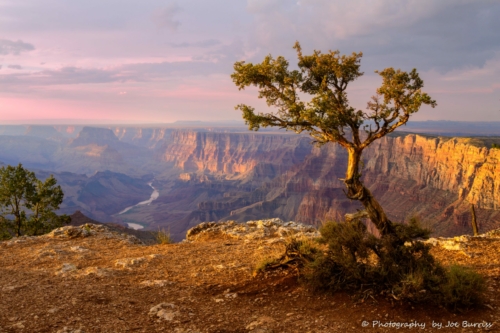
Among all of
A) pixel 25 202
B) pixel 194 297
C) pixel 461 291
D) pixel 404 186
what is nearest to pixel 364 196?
pixel 461 291

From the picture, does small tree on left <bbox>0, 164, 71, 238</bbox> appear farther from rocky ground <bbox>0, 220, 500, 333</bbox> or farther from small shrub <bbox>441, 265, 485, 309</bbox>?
small shrub <bbox>441, 265, 485, 309</bbox>

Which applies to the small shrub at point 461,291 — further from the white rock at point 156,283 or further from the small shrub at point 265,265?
the white rock at point 156,283

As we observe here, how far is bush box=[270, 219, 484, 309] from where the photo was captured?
6.60m

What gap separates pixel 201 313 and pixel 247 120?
511cm

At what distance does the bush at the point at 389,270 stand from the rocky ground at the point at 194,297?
11.3 inches

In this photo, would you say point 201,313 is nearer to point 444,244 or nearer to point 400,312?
point 400,312

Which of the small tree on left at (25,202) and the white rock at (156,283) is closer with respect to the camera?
the white rock at (156,283)

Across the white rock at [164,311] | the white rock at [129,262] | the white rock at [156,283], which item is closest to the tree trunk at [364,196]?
the white rock at [164,311]

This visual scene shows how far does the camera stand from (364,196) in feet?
27.1

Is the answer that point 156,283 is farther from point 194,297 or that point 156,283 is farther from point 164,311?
point 164,311

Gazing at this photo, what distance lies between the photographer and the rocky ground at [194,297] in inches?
257

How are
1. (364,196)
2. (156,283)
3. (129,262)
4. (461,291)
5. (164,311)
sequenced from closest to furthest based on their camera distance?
(461,291) → (164,311) → (364,196) → (156,283) → (129,262)

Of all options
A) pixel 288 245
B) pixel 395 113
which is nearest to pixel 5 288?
pixel 288 245

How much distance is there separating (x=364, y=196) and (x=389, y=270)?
6.20 feet
